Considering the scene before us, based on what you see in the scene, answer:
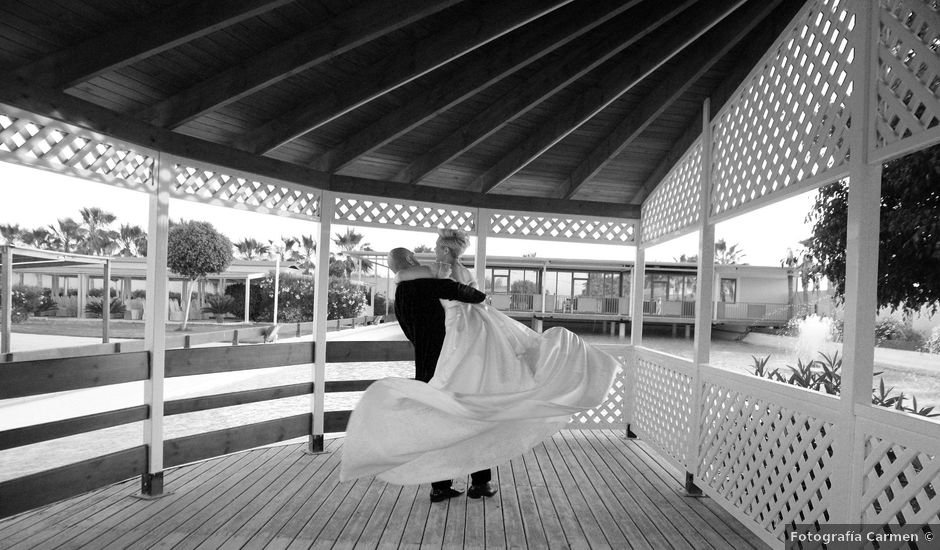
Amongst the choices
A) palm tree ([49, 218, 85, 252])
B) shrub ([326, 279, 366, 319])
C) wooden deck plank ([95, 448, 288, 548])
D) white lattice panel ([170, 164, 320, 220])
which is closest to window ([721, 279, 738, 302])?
shrub ([326, 279, 366, 319])

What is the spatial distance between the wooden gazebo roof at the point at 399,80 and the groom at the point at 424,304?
1197 millimetres

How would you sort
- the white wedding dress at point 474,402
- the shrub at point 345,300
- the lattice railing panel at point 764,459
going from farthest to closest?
the shrub at point 345,300 → the lattice railing panel at point 764,459 → the white wedding dress at point 474,402

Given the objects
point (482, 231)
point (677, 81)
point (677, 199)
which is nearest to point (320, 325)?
point (482, 231)

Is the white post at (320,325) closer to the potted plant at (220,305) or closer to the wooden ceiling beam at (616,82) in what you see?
the wooden ceiling beam at (616,82)

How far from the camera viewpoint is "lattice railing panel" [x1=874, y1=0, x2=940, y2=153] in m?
2.07

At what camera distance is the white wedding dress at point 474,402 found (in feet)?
8.60

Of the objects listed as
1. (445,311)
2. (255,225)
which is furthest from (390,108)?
(255,225)

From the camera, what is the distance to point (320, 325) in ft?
16.1

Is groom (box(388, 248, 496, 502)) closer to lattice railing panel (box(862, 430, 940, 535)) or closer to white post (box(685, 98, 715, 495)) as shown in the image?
white post (box(685, 98, 715, 495))

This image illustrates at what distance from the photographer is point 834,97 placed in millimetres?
2703

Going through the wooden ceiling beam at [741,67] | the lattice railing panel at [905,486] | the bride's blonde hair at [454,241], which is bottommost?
the lattice railing panel at [905,486]

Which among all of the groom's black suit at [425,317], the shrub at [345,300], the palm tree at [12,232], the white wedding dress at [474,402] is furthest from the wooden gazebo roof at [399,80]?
the palm tree at [12,232]

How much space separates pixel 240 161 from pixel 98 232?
3503 centimetres

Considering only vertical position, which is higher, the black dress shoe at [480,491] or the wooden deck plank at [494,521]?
the black dress shoe at [480,491]
